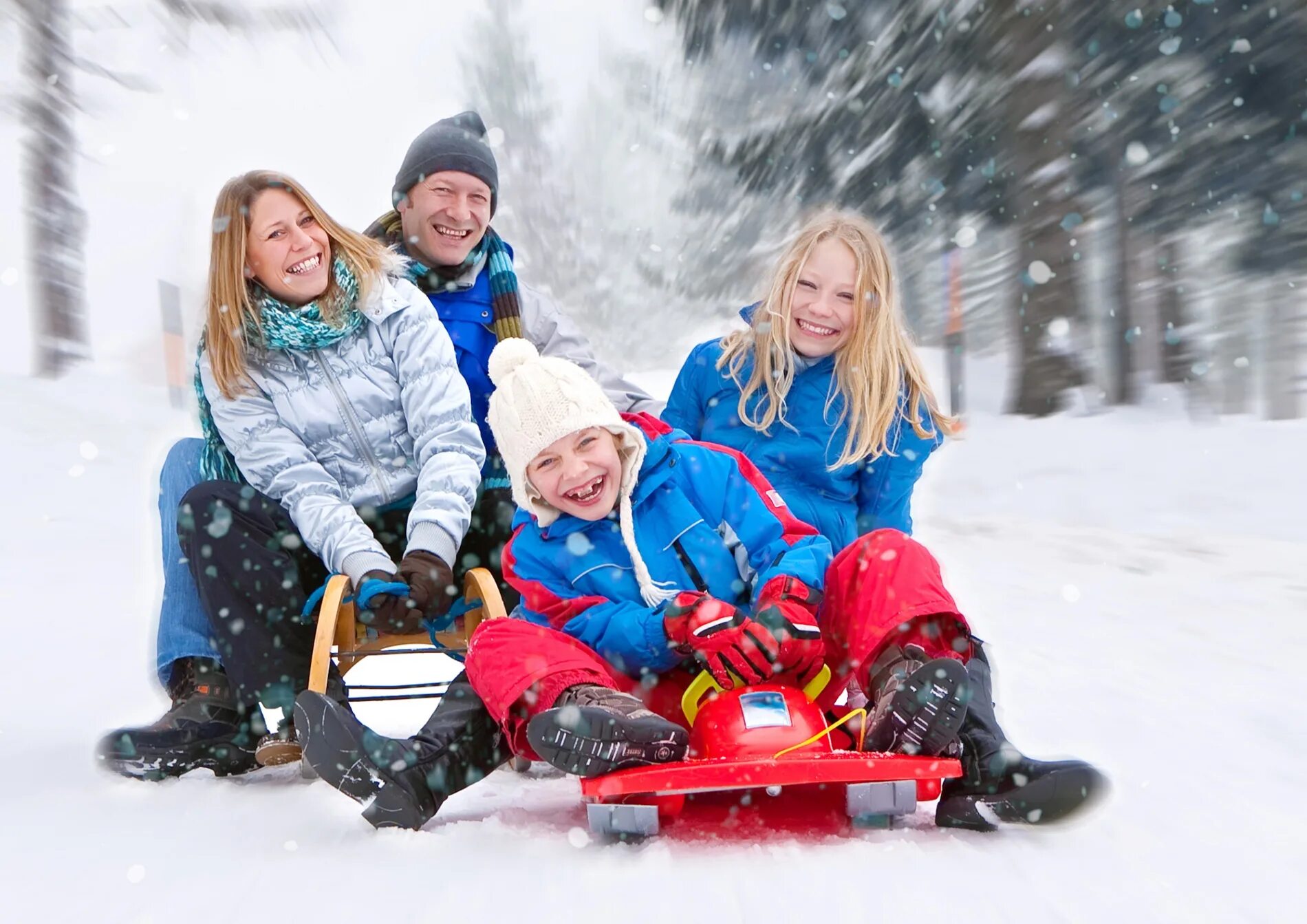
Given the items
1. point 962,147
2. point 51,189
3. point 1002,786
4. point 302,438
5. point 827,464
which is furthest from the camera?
point 51,189

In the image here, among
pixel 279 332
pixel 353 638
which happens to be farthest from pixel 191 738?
pixel 279 332

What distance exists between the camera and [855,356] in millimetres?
2914

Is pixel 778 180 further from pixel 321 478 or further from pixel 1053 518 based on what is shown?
pixel 321 478

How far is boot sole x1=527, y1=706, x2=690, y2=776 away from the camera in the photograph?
1.85 meters

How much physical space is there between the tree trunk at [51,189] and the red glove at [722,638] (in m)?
10.0

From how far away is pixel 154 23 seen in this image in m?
10.8

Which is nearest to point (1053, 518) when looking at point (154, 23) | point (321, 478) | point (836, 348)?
point (836, 348)

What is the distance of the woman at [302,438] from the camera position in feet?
8.04

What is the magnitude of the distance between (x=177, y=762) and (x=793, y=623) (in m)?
1.35

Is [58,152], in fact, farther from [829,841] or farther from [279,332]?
[829,841]

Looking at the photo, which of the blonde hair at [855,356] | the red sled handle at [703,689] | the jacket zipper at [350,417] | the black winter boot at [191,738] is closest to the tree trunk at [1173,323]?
the blonde hair at [855,356]

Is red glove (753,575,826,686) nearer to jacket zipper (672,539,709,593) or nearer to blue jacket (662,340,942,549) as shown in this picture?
jacket zipper (672,539,709,593)

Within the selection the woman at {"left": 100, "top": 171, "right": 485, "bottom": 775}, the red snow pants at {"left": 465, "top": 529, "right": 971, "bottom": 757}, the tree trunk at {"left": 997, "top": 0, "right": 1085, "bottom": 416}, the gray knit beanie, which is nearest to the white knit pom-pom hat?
the woman at {"left": 100, "top": 171, "right": 485, "bottom": 775}

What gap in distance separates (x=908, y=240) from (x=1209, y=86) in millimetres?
2517
